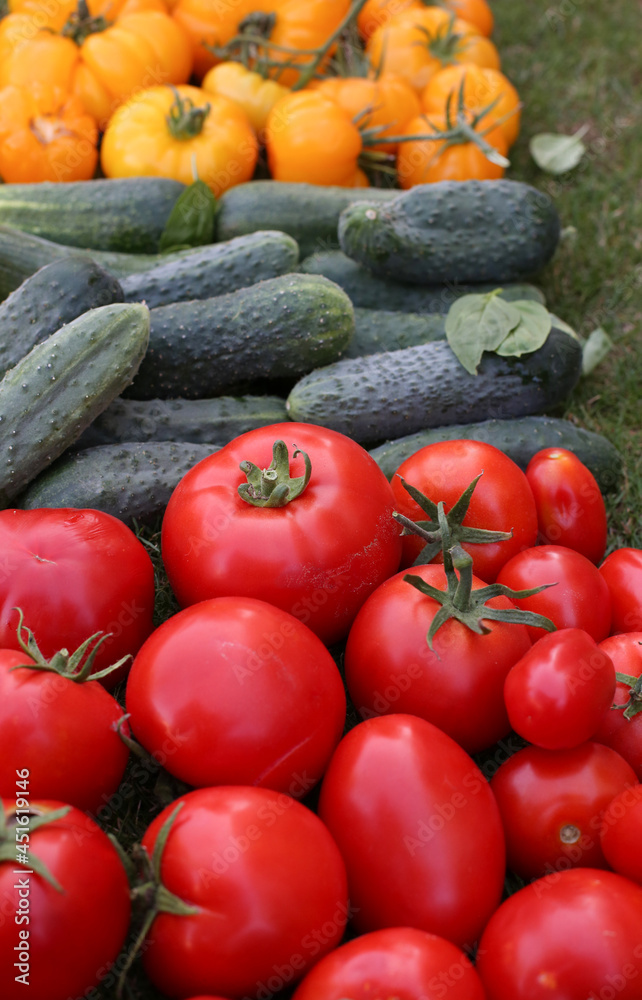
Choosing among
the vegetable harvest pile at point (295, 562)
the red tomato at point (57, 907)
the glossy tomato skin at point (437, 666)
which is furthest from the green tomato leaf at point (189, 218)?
the red tomato at point (57, 907)

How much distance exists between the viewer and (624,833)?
1168 millimetres

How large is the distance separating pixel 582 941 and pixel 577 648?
14.9 inches

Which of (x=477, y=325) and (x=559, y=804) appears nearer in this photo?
(x=559, y=804)

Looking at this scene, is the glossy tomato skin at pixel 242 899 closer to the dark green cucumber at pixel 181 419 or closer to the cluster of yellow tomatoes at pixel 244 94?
the dark green cucumber at pixel 181 419

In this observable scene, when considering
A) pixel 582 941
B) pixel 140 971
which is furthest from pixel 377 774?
pixel 140 971

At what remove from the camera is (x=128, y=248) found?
2586 millimetres

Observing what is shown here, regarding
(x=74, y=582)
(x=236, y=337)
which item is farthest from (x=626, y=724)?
(x=236, y=337)

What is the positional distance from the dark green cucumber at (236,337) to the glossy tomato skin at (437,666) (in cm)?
91

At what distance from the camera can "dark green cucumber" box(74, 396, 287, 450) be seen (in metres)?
1.98

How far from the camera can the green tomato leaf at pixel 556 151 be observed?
3246mm

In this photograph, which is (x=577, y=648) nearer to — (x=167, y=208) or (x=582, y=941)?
(x=582, y=941)

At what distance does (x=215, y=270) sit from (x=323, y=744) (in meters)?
1.48

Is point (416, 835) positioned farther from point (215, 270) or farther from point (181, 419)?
point (215, 270)

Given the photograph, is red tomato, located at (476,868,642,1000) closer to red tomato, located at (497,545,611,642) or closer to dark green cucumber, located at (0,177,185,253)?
red tomato, located at (497,545,611,642)
